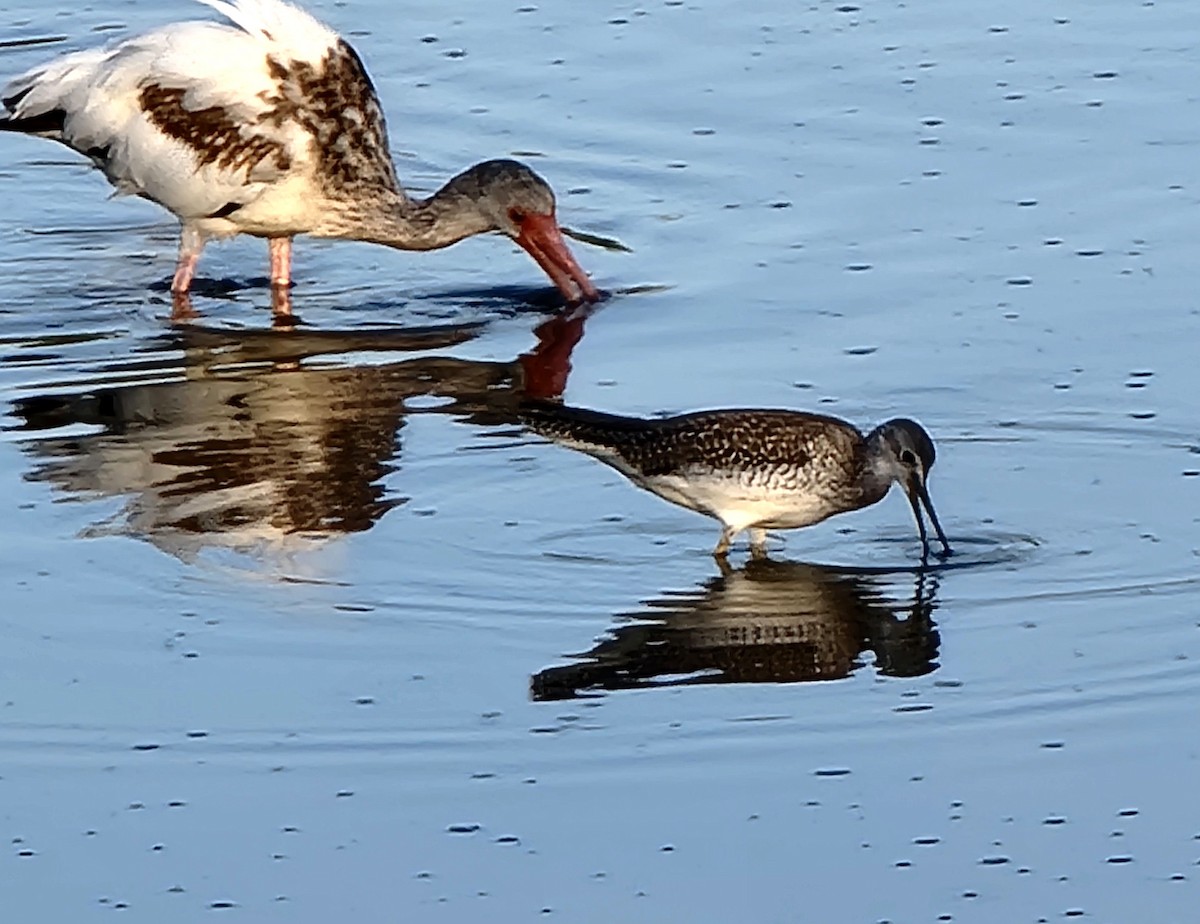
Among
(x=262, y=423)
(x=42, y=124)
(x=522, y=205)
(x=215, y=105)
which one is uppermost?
(x=215, y=105)

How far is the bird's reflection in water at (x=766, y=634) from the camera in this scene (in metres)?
8.14

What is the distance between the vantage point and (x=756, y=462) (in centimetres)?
893

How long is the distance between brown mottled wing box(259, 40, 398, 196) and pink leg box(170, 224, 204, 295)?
596 millimetres

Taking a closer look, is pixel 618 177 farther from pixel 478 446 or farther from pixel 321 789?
pixel 321 789

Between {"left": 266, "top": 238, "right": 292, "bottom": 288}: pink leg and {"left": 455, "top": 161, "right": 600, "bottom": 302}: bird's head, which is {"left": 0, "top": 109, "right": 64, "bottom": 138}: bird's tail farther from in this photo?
{"left": 455, "top": 161, "right": 600, "bottom": 302}: bird's head

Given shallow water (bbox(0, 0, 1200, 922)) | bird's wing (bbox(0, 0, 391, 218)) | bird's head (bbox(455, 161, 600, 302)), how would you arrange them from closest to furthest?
shallow water (bbox(0, 0, 1200, 922)), bird's wing (bbox(0, 0, 391, 218)), bird's head (bbox(455, 161, 600, 302))

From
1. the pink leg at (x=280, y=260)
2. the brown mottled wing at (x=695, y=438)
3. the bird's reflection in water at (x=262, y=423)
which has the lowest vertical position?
the bird's reflection in water at (x=262, y=423)

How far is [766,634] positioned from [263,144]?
181 inches

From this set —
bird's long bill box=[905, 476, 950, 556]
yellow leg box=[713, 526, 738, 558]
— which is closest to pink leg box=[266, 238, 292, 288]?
yellow leg box=[713, 526, 738, 558]

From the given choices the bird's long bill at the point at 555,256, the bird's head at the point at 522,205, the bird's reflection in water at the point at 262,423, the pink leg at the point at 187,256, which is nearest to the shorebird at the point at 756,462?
the bird's reflection in water at the point at 262,423

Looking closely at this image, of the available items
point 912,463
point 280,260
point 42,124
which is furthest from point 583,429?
point 42,124

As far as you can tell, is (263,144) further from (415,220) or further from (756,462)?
(756,462)

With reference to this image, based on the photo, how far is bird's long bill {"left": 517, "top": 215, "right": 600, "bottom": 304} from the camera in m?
12.4

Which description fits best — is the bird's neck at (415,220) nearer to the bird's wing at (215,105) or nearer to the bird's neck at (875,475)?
the bird's wing at (215,105)
